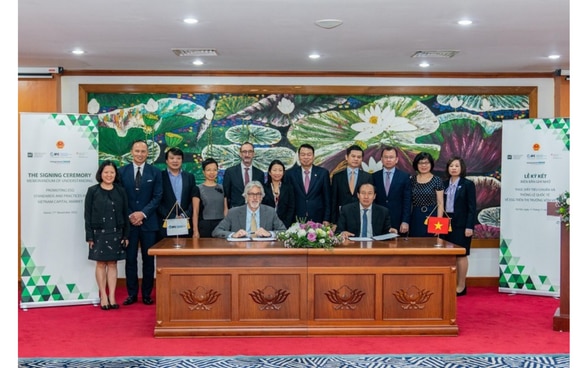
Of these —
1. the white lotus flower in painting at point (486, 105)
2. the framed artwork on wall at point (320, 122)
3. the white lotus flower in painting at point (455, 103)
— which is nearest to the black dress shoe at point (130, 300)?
the framed artwork on wall at point (320, 122)

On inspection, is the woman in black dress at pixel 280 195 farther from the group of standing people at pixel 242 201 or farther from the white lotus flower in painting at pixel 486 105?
the white lotus flower in painting at pixel 486 105

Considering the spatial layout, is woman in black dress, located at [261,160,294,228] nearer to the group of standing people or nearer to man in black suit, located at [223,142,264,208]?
the group of standing people

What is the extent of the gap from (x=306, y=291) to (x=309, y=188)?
2.29 metres

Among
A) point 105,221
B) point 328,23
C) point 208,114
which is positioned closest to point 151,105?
point 208,114

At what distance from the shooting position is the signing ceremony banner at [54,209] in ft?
25.5

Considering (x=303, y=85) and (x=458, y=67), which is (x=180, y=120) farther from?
(x=458, y=67)

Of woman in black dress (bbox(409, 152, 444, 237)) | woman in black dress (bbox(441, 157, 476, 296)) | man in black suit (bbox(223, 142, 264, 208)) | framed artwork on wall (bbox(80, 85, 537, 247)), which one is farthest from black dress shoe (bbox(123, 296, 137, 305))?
woman in black dress (bbox(441, 157, 476, 296))

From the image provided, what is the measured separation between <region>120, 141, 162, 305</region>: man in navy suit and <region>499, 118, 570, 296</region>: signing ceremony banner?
4.38m

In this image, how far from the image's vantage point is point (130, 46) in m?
7.59

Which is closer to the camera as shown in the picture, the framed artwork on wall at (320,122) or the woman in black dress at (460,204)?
the woman in black dress at (460,204)

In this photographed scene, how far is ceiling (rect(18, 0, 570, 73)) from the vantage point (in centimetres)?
576

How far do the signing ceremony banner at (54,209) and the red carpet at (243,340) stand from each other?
407 millimetres

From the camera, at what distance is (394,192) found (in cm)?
860

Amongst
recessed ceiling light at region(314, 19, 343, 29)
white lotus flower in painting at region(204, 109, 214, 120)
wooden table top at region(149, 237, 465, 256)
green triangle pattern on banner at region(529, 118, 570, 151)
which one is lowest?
wooden table top at region(149, 237, 465, 256)
